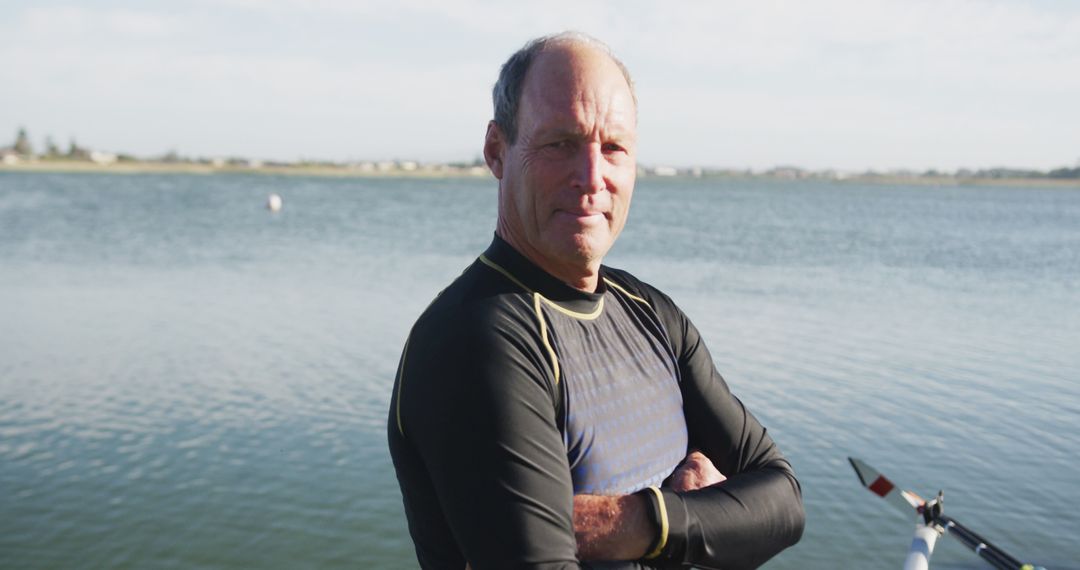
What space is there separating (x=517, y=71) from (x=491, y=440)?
3.40 feet

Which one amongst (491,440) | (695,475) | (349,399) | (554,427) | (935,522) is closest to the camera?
(491,440)

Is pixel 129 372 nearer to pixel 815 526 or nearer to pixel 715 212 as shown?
pixel 815 526

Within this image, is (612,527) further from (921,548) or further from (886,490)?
(886,490)

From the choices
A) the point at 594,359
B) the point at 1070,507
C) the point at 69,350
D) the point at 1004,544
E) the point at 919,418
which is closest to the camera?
the point at 594,359

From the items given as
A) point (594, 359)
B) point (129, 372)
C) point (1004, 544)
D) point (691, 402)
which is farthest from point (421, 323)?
point (129, 372)

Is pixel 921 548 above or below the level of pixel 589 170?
below

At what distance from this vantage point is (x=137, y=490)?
1002 cm

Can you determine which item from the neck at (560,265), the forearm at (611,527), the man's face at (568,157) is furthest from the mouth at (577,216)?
the forearm at (611,527)

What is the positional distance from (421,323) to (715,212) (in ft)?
245

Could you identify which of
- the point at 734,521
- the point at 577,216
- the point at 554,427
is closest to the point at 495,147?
the point at 577,216

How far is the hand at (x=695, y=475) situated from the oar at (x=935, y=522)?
599cm

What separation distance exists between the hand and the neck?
2.06ft

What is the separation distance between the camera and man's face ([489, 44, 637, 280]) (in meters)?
2.60

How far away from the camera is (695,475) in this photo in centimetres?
288
